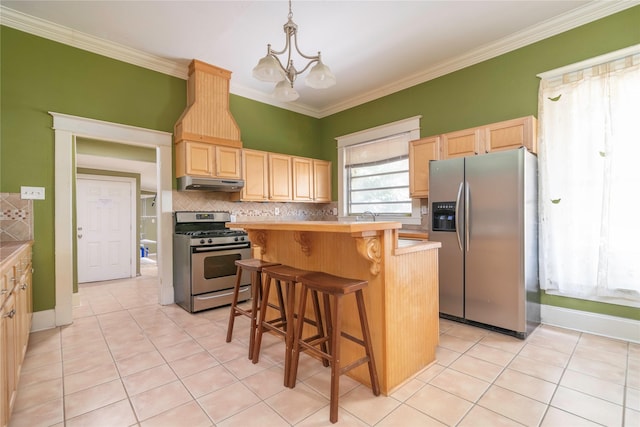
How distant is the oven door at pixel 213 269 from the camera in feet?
11.8

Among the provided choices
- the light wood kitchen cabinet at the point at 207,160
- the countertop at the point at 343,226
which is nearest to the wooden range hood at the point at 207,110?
the light wood kitchen cabinet at the point at 207,160

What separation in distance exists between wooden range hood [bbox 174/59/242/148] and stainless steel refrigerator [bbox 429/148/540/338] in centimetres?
289


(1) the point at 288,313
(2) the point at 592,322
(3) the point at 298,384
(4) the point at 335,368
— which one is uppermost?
(1) the point at 288,313

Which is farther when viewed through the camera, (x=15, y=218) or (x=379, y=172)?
(x=379, y=172)

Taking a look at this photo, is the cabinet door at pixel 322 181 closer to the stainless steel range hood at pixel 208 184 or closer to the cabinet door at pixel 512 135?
the stainless steel range hood at pixel 208 184

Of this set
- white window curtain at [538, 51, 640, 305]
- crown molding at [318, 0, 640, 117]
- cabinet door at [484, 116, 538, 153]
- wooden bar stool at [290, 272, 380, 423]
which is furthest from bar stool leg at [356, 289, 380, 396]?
crown molding at [318, 0, 640, 117]

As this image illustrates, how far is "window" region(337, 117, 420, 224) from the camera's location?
449 centimetres

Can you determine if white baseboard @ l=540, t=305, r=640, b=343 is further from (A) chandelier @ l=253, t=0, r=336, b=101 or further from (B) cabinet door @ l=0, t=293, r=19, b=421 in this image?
(B) cabinet door @ l=0, t=293, r=19, b=421

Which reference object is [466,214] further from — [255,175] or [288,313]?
[255,175]

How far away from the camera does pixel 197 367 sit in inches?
90.8

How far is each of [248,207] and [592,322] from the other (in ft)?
14.6

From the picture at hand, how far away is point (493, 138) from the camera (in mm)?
3248

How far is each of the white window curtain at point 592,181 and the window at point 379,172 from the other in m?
1.58

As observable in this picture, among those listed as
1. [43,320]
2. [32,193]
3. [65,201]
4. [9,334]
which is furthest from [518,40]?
[43,320]
